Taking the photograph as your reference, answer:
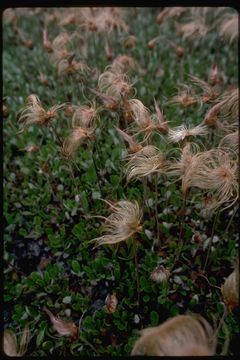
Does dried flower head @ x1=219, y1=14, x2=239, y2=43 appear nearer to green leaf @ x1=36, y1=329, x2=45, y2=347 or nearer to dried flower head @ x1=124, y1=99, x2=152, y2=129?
dried flower head @ x1=124, y1=99, x2=152, y2=129

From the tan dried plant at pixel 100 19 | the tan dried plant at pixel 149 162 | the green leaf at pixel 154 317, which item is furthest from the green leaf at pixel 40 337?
the tan dried plant at pixel 100 19

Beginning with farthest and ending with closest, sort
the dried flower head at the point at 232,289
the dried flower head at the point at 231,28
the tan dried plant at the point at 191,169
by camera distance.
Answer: the dried flower head at the point at 231,28 → the tan dried plant at the point at 191,169 → the dried flower head at the point at 232,289

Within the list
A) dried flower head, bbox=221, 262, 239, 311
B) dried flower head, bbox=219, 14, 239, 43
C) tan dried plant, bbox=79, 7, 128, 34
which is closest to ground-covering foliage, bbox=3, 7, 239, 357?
dried flower head, bbox=221, 262, 239, 311

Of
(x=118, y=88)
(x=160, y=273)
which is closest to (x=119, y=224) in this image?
→ (x=160, y=273)

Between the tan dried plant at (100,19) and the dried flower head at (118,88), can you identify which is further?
the tan dried plant at (100,19)

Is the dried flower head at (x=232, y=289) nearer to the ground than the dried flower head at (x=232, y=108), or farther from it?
nearer to the ground

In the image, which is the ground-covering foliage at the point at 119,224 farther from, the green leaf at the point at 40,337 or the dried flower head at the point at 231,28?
the dried flower head at the point at 231,28

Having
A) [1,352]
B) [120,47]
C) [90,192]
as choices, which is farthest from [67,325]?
[120,47]

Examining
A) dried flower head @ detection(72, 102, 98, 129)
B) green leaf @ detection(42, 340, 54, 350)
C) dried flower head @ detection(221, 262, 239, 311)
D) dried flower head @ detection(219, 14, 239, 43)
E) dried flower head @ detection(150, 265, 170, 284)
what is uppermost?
dried flower head @ detection(72, 102, 98, 129)

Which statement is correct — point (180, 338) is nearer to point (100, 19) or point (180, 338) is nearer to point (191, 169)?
point (191, 169)
